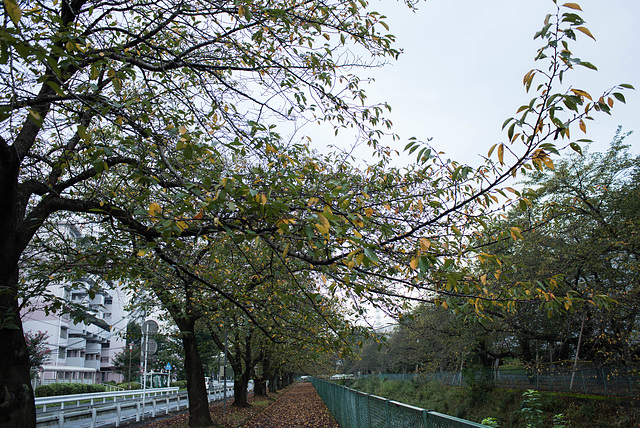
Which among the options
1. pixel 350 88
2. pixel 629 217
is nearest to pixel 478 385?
pixel 629 217

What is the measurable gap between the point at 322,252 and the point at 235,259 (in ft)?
14.8

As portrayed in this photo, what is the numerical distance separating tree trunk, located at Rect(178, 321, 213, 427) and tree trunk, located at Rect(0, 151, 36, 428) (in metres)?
7.28

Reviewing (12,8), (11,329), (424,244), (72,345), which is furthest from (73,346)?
(424,244)

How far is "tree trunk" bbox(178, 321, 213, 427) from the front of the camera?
11.8 meters

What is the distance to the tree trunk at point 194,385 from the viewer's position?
11820mm

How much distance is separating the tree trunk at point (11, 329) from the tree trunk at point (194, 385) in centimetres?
728

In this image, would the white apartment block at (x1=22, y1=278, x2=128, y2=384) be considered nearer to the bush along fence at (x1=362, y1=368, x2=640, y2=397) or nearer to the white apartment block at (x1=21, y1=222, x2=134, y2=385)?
the white apartment block at (x1=21, y1=222, x2=134, y2=385)

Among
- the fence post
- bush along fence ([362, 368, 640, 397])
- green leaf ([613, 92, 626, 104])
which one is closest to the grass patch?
bush along fence ([362, 368, 640, 397])

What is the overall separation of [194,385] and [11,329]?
28.0 ft

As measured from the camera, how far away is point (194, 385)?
1206 centimetres

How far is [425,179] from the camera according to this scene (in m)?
5.38

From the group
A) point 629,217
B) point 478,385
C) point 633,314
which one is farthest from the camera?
point 478,385

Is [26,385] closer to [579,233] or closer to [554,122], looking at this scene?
[554,122]

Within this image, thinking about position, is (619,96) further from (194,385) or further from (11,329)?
(194,385)
